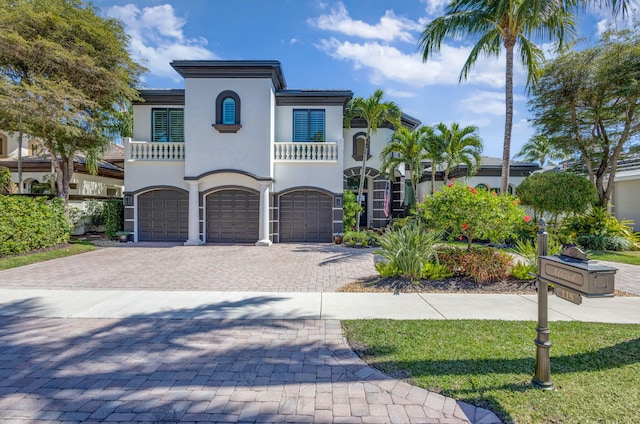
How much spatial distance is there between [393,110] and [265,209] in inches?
321

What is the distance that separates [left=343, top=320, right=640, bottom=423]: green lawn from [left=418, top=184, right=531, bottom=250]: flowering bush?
9.34 ft

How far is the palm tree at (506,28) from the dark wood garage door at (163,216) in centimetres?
1306

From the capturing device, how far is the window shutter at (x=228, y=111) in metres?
14.8

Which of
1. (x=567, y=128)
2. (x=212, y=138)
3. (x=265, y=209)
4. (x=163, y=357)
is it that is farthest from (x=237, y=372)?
(x=567, y=128)

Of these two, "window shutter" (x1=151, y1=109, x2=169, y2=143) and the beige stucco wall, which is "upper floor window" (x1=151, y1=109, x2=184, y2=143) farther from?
the beige stucco wall

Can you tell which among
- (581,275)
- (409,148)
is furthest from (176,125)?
(581,275)

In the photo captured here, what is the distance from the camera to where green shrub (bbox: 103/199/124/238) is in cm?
1580

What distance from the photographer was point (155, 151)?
1535cm

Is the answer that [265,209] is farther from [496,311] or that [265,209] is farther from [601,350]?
[601,350]

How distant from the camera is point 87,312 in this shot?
18.2 feet

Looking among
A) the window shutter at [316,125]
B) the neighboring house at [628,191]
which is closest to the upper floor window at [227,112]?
the window shutter at [316,125]

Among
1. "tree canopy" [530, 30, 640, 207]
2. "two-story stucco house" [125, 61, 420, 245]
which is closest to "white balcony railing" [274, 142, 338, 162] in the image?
"two-story stucco house" [125, 61, 420, 245]

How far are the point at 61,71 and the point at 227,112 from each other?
6.43 meters

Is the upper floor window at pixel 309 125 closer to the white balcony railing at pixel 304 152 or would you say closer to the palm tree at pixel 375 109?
the white balcony railing at pixel 304 152
